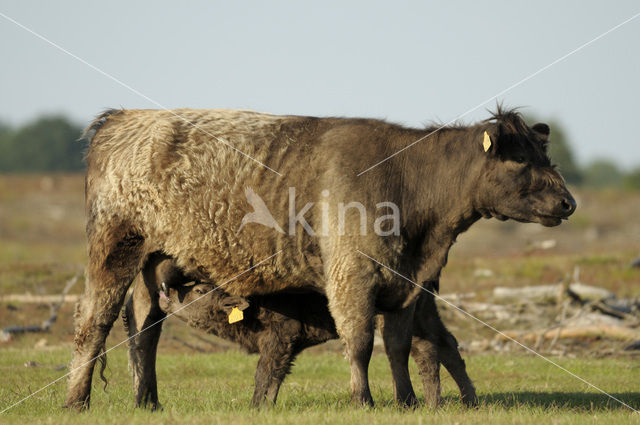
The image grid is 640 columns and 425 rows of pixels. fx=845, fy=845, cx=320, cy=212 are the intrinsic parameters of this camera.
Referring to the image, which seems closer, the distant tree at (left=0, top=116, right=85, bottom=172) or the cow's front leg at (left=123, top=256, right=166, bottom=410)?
the cow's front leg at (left=123, top=256, right=166, bottom=410)

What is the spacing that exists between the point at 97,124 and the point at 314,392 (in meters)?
4.37

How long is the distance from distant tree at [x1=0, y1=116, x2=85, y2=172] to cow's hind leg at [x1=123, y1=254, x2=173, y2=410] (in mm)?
108573

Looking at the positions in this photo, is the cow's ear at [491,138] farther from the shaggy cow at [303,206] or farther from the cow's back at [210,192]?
the cow's back at [210,192]

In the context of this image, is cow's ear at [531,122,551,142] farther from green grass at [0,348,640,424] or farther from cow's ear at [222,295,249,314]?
cow's ear at [222,295,249,314]

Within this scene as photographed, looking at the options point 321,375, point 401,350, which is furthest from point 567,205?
point 321,375

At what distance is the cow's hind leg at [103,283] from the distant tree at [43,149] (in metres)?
109

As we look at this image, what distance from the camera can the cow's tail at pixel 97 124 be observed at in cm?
1007

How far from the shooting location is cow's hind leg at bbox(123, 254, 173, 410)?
977 cm

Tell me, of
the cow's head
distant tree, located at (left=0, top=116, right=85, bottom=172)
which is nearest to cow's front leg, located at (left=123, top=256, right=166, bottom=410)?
the cow's head

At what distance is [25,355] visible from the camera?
13812 millimetres

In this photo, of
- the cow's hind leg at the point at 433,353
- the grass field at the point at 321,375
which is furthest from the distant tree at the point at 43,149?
the cow's hind leg at the point at 433,353

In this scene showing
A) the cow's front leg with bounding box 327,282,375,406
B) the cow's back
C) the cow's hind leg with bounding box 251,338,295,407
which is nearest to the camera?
the cow's front leg with bounding box 327,282,375,406

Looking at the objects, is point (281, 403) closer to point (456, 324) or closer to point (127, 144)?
point (127, 144)

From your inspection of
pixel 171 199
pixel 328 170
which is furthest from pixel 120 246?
pixel 328 170
